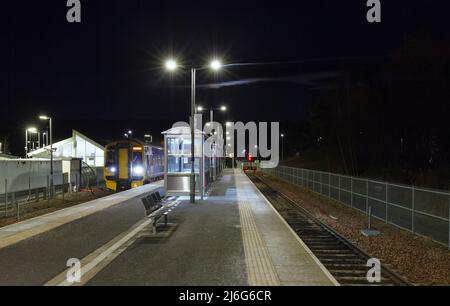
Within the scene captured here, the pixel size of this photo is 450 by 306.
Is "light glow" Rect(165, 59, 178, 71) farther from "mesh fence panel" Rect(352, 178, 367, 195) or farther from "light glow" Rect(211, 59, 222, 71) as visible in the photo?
"mesh fence panel" Rect(352, 178, 367, 195)

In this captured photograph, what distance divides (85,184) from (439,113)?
27.3 metres

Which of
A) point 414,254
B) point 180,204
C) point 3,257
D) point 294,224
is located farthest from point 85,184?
point 414,254

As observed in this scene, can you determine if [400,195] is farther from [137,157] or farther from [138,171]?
[138,171]

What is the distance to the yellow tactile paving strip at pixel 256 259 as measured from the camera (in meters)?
7.44

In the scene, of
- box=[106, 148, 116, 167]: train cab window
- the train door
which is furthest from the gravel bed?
box=[106, 148, 116, 167]: train cab window

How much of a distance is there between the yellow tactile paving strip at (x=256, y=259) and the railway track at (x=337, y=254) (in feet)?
3.95

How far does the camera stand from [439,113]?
34344 millimetres

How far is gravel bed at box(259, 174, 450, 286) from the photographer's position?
8.33m

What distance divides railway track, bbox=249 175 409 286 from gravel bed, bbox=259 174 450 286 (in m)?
0.29

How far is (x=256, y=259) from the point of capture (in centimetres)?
902

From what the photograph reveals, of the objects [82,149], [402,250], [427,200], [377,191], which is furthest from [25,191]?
[82,149]

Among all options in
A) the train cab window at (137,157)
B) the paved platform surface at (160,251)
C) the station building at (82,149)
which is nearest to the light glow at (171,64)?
the paved platform surface at (160,251)

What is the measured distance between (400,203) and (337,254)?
5501mm
